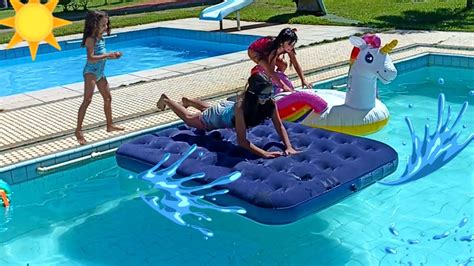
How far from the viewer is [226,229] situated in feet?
17.3

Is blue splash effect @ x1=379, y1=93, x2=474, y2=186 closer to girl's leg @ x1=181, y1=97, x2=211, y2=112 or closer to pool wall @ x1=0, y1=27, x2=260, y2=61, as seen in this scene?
girl's leg @ x1=181, y1=97, x2=211, y2=112

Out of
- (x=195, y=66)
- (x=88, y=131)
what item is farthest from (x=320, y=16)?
(x=88, y=131)

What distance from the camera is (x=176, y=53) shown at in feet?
46.9

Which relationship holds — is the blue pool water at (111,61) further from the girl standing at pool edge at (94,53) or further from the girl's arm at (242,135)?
the girl's arm at (242,135)

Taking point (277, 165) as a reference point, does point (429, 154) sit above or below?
below

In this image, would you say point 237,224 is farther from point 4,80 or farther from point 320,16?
point 320,16

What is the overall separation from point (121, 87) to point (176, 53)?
204 inches

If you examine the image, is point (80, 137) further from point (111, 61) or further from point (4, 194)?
point (111, 61)

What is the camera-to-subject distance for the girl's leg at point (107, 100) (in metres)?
6.70

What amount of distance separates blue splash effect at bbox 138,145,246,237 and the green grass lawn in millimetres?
9504

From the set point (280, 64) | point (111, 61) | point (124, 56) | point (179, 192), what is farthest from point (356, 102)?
point (124, 56)

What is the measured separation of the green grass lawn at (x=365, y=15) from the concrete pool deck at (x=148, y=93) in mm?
1344

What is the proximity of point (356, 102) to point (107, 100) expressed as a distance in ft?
8.69

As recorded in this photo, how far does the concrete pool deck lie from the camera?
6836 mm
